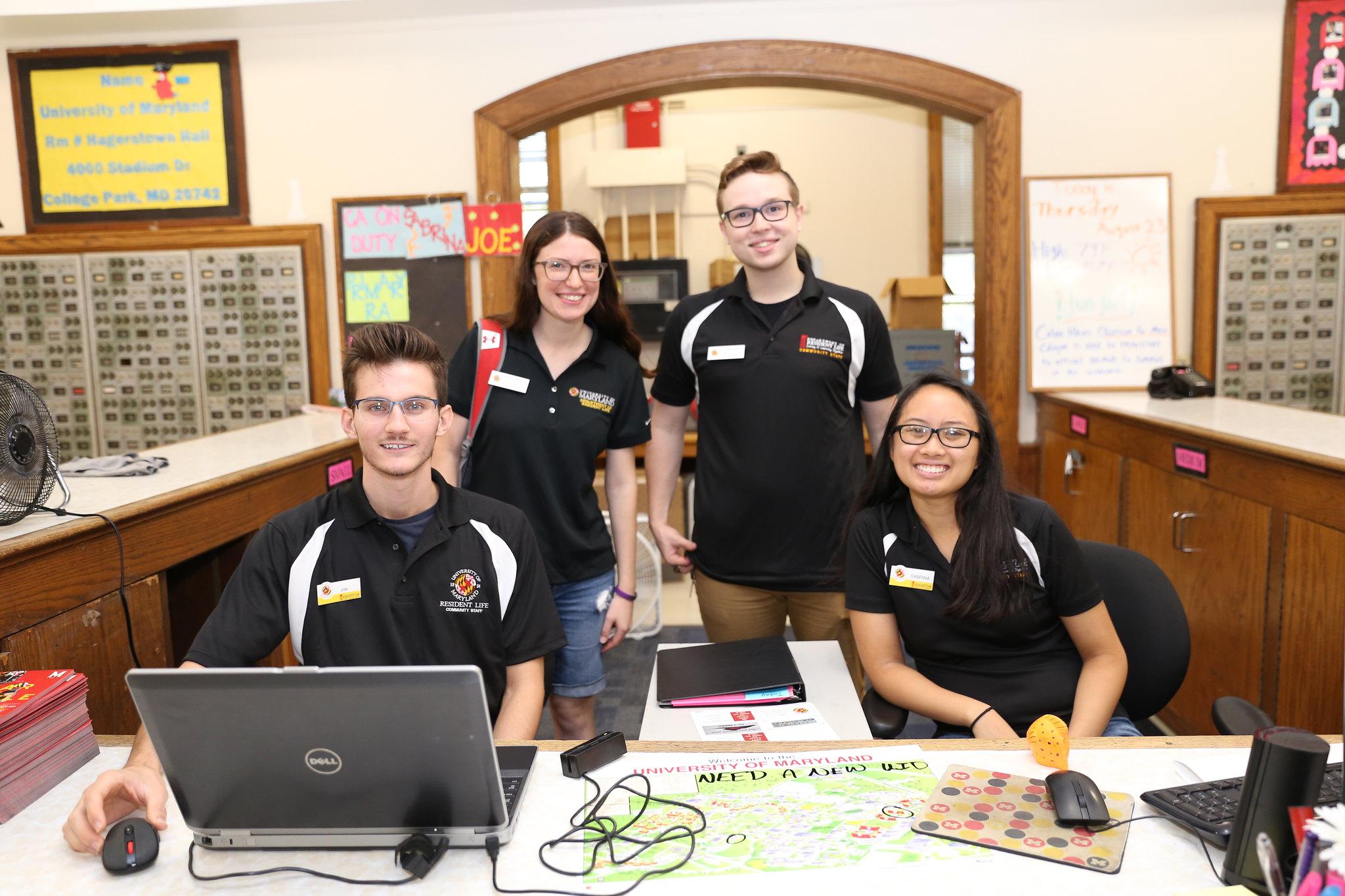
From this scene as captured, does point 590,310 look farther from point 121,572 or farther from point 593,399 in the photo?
point 121,572

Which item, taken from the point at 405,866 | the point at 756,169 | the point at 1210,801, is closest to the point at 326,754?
the point at 405,866

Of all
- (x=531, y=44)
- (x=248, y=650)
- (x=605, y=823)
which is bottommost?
(x=605, y=823)

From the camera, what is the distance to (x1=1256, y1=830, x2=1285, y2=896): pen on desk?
793mm

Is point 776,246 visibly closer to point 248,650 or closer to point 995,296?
point 248,650

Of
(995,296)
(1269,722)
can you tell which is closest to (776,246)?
(1269,722)

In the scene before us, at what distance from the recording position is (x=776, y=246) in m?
2.02

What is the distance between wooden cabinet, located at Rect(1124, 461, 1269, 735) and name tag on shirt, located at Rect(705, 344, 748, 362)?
1289mm

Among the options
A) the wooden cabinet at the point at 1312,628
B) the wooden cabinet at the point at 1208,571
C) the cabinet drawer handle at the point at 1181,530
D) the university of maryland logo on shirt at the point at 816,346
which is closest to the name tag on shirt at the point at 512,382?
the university of maryland logo on shirt at the point at 816,346

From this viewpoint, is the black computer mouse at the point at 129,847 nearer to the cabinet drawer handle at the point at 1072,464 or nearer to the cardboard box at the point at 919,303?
the cabinet drawer handle at the point at 1072,464

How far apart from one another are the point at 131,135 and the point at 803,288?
323cm

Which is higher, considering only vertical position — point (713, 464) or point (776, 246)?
point (776, 246)

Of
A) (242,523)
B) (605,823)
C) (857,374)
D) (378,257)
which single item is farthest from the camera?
(378,257)

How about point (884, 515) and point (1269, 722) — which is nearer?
point (1269, 722)

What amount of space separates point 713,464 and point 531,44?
7.79 feet
